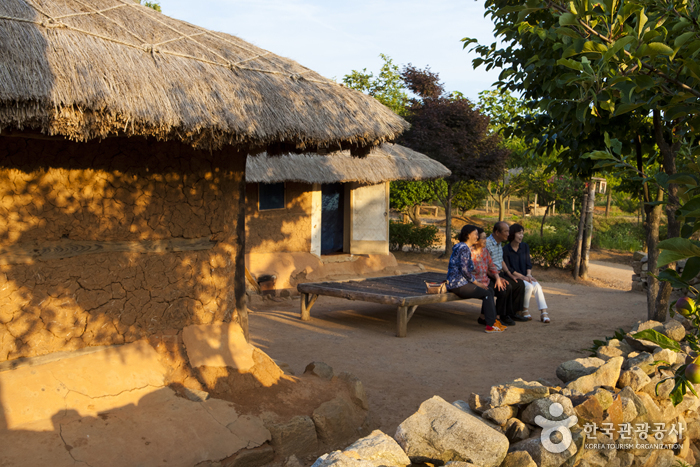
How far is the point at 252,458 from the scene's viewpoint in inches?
141

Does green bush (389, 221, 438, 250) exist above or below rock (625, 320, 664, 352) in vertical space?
above

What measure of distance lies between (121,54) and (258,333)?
4341 millimetres

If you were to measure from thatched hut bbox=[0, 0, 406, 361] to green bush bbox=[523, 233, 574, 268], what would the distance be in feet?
30.9

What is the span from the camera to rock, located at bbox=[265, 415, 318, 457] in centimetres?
375

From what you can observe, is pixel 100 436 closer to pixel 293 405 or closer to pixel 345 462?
pixel 293 405

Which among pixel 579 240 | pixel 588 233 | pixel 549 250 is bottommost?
pixel 549 250

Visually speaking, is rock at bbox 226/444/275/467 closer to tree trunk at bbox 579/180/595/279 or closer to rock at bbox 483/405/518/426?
rock at bbox 483/405/518/426

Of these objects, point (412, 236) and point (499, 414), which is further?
point (412, 236)

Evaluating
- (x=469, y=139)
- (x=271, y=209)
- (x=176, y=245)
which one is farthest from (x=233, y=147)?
(x=469, y=139)

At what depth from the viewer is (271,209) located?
1030 cm

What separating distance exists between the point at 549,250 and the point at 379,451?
11.2m

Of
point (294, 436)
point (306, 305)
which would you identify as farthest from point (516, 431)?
point (306, 305)

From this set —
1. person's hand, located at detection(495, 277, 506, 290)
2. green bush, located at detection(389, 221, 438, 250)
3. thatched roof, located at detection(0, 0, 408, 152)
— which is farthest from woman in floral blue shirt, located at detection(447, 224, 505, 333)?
green bush, located at detection(389, 221, 438, 250)

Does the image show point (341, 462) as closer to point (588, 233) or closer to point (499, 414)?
point (499, 414)
